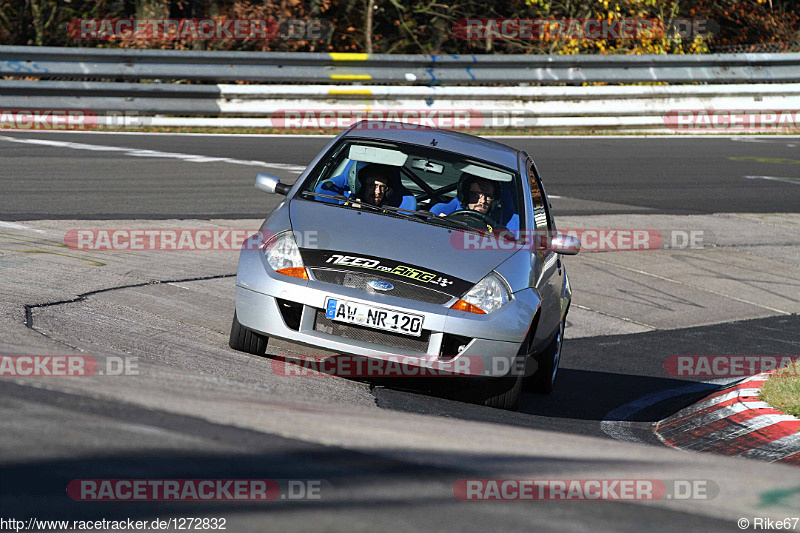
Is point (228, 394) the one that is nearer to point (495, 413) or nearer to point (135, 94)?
point (495, 413)

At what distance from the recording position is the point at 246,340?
6.11m

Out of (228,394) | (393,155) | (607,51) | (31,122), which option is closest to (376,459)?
(228,394)

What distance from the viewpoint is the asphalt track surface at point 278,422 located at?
9.93ft

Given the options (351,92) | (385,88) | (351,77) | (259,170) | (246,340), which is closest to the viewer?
(246,340)

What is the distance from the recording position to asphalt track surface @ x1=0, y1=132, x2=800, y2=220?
1130 centimetres

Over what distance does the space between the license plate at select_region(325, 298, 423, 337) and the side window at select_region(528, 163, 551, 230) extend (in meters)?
1.64

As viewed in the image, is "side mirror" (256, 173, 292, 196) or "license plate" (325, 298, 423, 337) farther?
Result: "side mirror" (256, 173, 292, 196)

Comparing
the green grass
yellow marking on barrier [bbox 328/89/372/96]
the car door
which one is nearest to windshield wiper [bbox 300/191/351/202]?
the car door

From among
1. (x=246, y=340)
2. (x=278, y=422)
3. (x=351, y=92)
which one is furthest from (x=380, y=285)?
(x=351, y=92)

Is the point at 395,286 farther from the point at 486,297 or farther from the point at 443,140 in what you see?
the point at 443,140

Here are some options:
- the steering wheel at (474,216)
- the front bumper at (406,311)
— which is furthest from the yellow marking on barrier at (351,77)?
the front bumper at (406,311)

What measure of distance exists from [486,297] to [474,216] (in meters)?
1.07

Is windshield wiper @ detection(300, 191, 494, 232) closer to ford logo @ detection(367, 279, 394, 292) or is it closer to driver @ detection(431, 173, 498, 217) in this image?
driver @ detection(431, 173, 498, 217)

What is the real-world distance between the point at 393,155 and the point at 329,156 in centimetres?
44
